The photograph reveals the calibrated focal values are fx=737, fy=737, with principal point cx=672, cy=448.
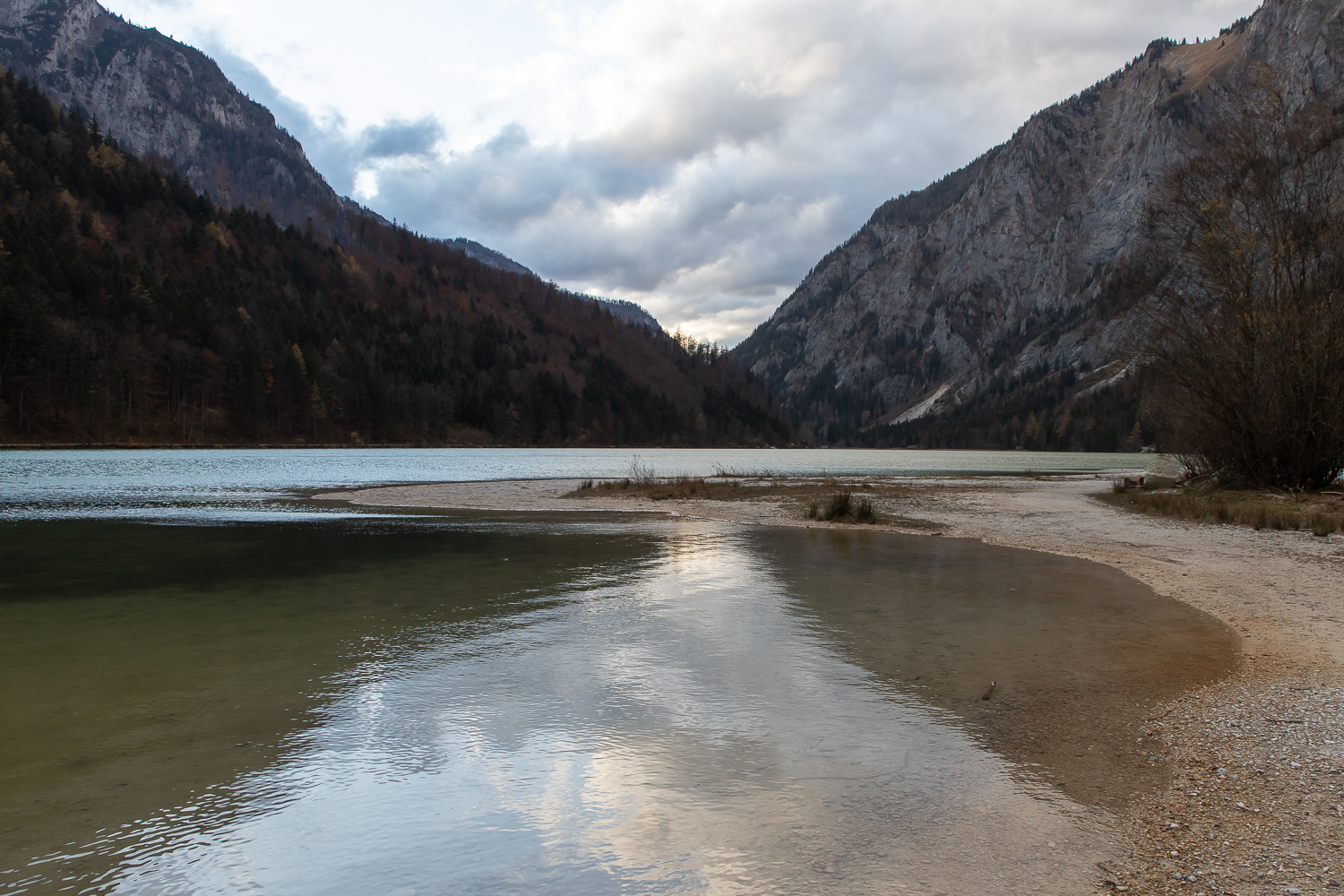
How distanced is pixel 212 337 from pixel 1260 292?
12802 cm

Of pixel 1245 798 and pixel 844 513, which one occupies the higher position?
pixel 844 513

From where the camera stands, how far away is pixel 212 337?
4518 inches

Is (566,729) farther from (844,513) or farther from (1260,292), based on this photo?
(1260,292)

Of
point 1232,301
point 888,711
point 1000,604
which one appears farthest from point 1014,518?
point 888,711

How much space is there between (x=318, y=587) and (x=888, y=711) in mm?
11418

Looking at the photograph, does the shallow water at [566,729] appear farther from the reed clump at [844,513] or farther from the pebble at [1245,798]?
the reed clump at [844,513]

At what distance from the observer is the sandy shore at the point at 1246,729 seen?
15.2 ft

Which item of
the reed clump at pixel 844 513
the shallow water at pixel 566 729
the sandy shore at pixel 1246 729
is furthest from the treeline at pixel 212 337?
the sandy shore at pixel 1246 729

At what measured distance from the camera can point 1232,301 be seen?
103ft

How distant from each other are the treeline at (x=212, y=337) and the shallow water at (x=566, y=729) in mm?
96891

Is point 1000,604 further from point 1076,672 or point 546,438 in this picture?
point 546,438

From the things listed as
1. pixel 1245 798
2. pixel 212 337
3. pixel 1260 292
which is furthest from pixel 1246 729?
pixel 212 337

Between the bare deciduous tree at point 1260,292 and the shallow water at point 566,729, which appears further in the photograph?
the bare deciduous tree at point 1260,292

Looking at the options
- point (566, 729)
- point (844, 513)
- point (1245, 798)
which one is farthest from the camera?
point (844, 513)
